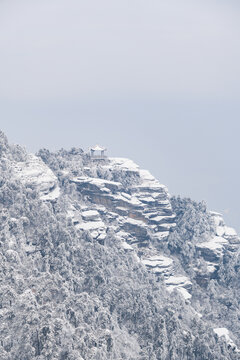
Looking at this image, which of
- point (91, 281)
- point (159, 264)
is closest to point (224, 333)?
point (159, 264)

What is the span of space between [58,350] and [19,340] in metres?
6.36

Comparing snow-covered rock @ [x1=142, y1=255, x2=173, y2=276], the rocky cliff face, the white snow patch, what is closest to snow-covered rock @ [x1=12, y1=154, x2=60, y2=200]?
the rocky cliff face

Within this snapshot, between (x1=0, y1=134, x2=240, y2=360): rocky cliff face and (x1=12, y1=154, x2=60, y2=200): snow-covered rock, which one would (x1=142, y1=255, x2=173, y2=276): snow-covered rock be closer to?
(x1=0, y1=134, x2=240, y2=360): rocky cliff face

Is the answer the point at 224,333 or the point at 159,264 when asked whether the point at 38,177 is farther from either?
the point at 224,333

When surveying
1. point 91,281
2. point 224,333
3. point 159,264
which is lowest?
point 224,333

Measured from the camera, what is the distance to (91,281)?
145 metres

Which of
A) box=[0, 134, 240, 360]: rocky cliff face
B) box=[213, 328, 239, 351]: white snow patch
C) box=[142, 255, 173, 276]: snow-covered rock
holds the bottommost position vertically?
box=[213, 328, 239, 351]: white snow patch

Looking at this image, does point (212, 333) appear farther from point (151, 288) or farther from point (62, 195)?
point (62, 195)

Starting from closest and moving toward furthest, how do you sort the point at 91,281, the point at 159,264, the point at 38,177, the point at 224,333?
the point at 91,281
the point at 224,333
the point at 38,177
the point at 159,264

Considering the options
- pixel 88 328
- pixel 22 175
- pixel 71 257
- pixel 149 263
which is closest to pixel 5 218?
pixel 71 257

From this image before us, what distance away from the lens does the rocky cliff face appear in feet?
373

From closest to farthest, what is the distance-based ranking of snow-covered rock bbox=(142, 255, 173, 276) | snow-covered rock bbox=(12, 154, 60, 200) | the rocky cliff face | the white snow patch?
1. the rocky cliff face
2. the white snow patch
3. snow-covered rock bbox=(12, 154, 60, 200)
4. snow-covered rock bbox=(142, 255, 173, 276)

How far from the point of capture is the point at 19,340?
108188 mm

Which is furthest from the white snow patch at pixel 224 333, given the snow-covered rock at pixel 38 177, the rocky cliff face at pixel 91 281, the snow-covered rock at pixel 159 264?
the snow-covered rock at pixel 38 177
